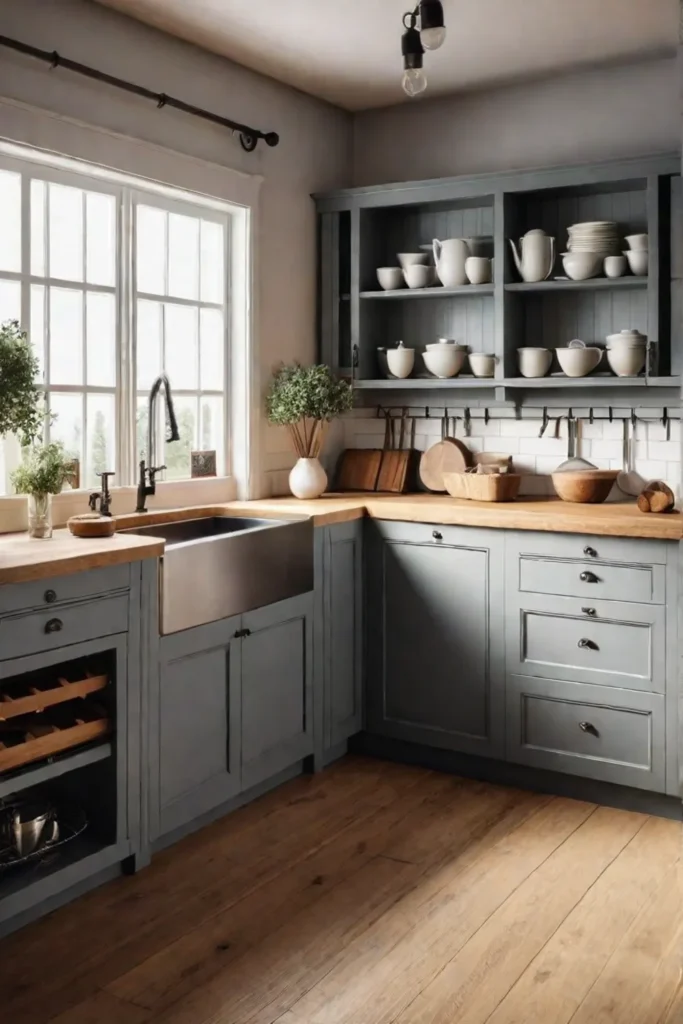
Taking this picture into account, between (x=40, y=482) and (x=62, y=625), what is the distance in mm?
593

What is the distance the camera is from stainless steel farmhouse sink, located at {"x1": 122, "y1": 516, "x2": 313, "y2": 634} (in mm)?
3203

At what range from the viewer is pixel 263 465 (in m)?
4.56

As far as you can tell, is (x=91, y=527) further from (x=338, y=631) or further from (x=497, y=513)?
(x=497, y=513)

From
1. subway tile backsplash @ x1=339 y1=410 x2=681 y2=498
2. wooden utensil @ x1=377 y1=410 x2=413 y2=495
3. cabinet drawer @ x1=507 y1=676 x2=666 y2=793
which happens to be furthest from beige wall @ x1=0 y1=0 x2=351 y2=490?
cabinet drawer @ x1=507 y1=676 x2=666 y2=793

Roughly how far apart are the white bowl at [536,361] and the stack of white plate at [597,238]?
1.42 ft

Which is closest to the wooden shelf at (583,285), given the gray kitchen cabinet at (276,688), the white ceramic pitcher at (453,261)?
the white ceramic pitcher at (453,261)

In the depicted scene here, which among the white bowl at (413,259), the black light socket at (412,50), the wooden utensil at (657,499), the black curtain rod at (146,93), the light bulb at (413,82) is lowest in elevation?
the wooden utensil at (657,499)

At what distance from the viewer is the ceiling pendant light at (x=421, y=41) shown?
9.18ft

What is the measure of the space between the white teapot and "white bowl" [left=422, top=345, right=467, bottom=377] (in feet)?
1.46

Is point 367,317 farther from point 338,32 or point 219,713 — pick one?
point 219,713

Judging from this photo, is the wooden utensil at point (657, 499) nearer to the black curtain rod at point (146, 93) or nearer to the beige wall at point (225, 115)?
the beige wall at point (225, 115)

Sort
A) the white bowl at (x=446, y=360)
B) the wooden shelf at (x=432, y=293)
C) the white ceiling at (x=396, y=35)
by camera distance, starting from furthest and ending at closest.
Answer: the white bowl at (x=446, y=360) → the wooden shelf at (x=432, y=293) → the white ceiling at (x=396, y=35)

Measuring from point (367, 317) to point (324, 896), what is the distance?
2730 mm

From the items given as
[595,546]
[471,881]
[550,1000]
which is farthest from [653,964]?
[595,546]
